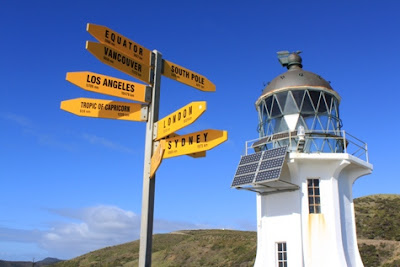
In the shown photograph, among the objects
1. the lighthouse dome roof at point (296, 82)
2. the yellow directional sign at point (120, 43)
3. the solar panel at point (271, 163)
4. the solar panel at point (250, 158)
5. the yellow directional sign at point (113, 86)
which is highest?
the lighthouse dome roof at point (296, 82)

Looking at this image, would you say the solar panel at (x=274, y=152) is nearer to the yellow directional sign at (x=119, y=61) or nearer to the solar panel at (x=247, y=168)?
the solar panel at (x=247, y=168)

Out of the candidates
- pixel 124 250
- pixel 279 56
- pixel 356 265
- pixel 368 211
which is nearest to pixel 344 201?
pixel 356 265

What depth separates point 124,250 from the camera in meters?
66.4

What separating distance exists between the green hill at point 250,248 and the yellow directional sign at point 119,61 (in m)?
27.8

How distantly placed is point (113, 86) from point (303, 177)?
11383mm

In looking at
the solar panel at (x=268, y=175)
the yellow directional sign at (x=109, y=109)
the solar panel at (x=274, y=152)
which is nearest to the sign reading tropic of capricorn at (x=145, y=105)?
the yellow directional sign at (x=109, y=109)

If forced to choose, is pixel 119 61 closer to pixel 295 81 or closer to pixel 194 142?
pixel 194 142

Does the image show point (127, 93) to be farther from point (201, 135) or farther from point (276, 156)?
point (276, 156)

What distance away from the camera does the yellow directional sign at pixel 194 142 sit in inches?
235

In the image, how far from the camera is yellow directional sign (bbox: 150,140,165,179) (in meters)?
6.14

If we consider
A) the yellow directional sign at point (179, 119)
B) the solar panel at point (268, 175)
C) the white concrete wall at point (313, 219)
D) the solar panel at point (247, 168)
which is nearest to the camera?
the yellow directional sign at point (179, 119)

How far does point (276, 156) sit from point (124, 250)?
56228 millimetres

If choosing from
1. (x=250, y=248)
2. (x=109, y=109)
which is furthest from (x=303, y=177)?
(x=250, y=248)

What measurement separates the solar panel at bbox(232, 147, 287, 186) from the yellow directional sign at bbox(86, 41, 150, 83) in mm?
9233
